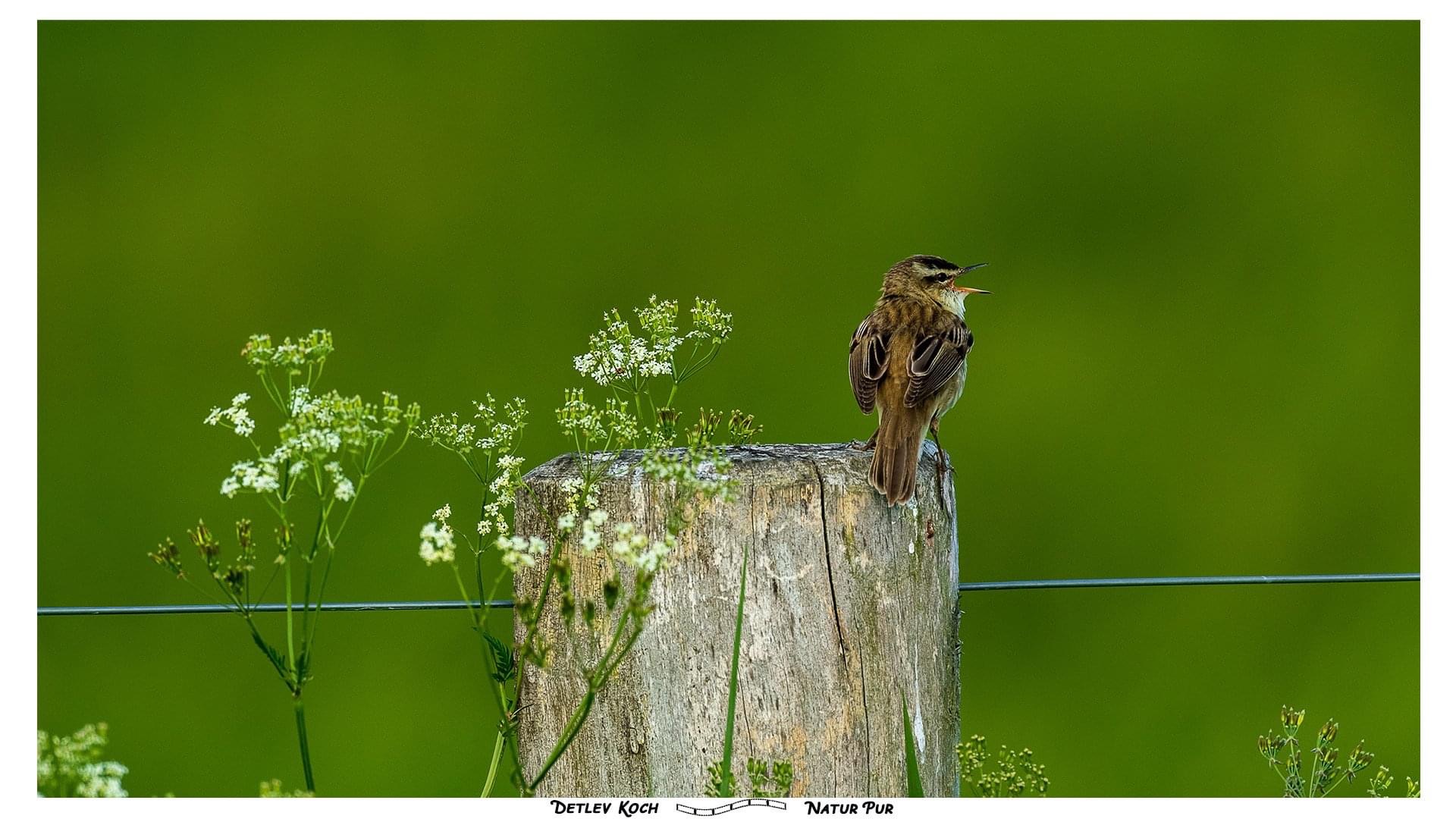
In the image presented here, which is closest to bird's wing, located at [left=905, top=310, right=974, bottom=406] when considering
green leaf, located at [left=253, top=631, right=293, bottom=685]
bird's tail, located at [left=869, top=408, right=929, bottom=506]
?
bird's tail, located at [left=869, top=408, right=929, bottom=506]

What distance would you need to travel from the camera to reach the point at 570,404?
299 cm

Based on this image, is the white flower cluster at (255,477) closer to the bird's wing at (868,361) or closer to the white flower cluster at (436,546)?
the white flower cluster at (436,546)

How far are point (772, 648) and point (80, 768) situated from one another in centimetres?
136

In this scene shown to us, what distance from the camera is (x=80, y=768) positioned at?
2.22m

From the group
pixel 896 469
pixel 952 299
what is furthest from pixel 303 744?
pixel 952 299

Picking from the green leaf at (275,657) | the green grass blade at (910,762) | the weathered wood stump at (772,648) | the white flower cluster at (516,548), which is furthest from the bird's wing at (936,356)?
the green leaf at (275,657)

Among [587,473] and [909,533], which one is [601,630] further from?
[909,533]

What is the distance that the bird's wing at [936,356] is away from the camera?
4223mm

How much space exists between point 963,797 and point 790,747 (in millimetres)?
585

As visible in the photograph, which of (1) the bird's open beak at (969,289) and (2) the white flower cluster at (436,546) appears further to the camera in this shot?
(1) the bird's open beak at (969,289)

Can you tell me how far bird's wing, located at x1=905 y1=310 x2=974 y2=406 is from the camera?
166 inches
